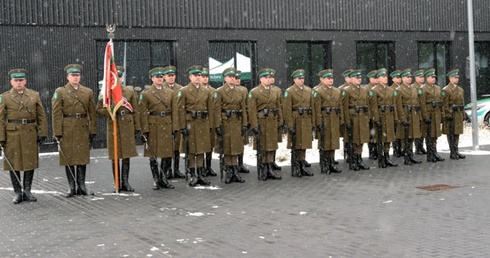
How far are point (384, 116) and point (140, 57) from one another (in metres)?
10.9

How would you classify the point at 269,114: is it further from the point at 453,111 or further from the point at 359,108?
the point at 453,111

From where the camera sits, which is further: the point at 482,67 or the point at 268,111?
the point at 482,67

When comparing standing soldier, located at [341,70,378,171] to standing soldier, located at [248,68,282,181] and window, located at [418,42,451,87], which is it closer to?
standing soldier, located at [248,68,282,181]

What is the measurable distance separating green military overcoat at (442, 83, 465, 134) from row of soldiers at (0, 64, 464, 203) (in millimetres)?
22

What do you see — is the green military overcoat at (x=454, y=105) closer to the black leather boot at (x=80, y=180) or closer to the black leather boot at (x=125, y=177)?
the black leather boot at (x=125, y=177)

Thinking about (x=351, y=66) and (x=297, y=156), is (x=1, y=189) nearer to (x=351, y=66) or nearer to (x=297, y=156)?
(x=297, y=156)

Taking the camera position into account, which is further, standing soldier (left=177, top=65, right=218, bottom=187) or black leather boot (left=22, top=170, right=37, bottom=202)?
standing soldier (left=177, top=65, right=218, bottom=187)

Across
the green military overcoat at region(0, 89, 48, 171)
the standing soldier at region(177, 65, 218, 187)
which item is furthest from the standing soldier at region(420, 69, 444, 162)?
the green military overcoat at region(0, 89, 48, 171)

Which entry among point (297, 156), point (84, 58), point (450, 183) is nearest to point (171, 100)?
point (297, 156)

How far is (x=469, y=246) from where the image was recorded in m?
6.93

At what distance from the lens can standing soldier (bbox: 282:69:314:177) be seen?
42.4 ft

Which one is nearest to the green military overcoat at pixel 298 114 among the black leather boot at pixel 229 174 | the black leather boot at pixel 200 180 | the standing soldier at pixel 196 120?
the black leather boot at pixel 229 174

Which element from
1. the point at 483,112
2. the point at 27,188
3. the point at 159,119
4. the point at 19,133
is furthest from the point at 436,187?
the point at 483,112

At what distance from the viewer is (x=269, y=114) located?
12680 mm
